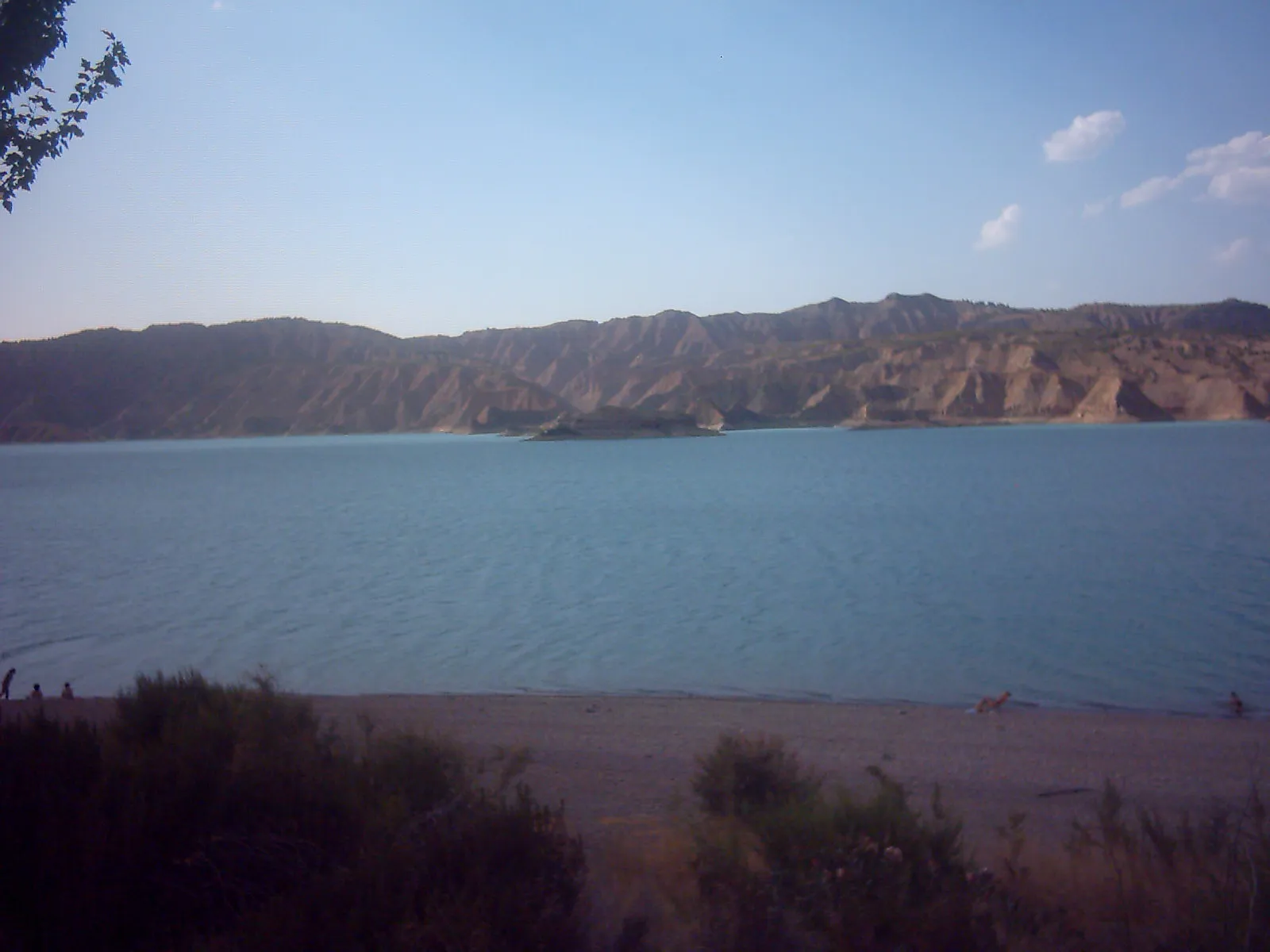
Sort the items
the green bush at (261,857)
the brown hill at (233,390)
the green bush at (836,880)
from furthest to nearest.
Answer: the brown hill at (233,390), the green bush at (836,880), the green bush at (261,857)

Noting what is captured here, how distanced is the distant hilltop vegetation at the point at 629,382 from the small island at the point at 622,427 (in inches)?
132

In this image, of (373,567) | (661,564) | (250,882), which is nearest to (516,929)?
(250,882)

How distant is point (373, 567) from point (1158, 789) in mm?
17212

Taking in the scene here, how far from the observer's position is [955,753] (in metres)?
7.90

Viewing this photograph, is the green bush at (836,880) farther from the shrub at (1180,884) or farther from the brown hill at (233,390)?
the brown hill at (233,390)

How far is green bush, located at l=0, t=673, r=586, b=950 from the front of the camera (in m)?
3.33

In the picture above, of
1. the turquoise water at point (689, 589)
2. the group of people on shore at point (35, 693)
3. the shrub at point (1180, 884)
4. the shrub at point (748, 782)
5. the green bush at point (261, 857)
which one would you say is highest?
the green bush at point (261, 857)

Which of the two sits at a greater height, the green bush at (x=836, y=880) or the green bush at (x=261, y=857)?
the green bush at (x=261, y=857)

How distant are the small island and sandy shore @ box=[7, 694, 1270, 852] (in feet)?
318

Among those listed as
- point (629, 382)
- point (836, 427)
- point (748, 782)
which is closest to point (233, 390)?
point (629, 382)

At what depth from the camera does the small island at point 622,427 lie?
4230 inches

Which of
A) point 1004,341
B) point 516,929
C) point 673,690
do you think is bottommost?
point 673,690

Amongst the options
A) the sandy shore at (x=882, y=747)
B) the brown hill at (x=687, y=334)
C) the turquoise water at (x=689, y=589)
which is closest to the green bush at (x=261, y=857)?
the sandy shore at (x=882, y=747)

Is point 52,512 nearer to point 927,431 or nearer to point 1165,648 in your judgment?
point 1165,648
